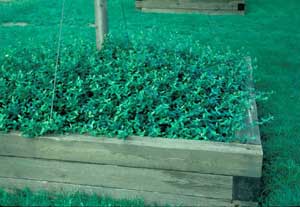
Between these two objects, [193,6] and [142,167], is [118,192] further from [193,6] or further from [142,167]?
[193,6]

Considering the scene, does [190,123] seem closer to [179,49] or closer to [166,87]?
[166,87]

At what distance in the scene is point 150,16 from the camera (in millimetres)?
8484

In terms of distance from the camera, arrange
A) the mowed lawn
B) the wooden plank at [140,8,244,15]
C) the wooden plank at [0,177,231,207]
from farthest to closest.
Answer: the wooden plank at [140,8,244,15] < the mowed lawn < the wooden plank at [0,177,231,207]

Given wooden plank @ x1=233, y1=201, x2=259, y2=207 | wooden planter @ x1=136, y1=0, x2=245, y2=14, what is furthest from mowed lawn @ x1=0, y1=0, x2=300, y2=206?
wooden planter @ x1=136, y1=0, x2=245, y2=14

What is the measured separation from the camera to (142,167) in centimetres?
241

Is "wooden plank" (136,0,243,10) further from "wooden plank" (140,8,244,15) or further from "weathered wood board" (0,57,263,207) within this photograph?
"weathered wood board" (0,57,263,207)

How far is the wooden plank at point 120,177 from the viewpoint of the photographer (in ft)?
7.81

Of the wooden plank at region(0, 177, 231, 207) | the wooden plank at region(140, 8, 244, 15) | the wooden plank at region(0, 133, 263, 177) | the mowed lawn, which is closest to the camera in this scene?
the wooden plank at region(0, 133, 263, 177)

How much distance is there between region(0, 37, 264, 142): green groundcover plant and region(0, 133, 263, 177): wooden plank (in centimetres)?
8

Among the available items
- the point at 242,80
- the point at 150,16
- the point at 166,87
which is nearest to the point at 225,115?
the point at 166,87

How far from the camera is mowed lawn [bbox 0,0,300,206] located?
3057 millimetres

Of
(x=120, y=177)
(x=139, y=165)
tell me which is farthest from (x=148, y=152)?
(x=120, y=177)

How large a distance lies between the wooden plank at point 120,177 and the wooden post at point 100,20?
5.53 feet

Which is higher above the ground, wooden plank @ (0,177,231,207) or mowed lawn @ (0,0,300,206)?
mowed lawn @ (0,0,300,206)
